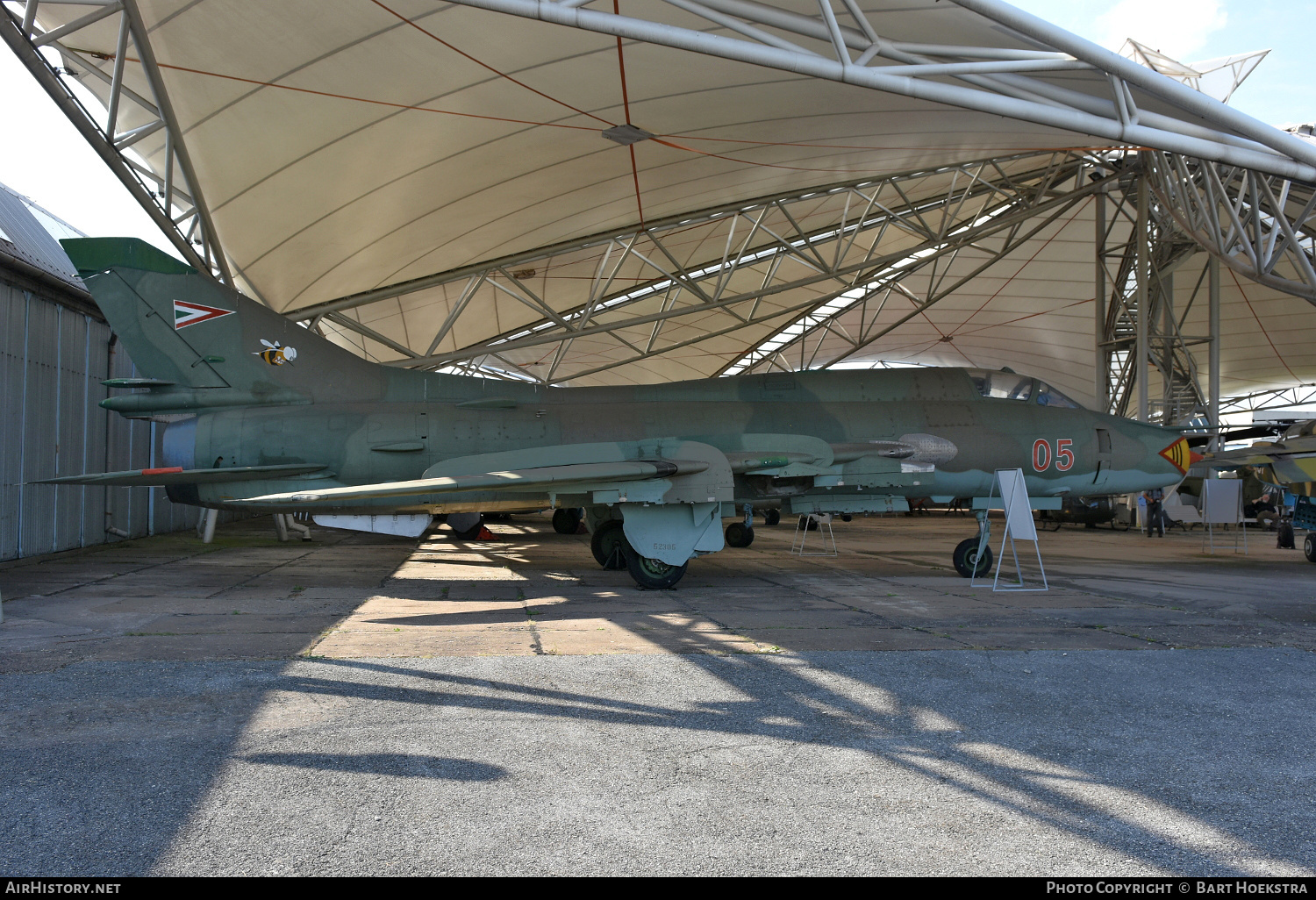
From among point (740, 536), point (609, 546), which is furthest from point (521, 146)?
point (740, 536)

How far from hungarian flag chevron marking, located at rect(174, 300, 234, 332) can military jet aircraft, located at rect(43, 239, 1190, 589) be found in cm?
3

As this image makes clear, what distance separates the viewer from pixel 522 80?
11.6 m

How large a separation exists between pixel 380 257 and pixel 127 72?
669cm

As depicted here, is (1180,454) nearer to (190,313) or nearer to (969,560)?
(969,560)

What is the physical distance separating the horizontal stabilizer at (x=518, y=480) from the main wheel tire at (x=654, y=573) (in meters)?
1.03

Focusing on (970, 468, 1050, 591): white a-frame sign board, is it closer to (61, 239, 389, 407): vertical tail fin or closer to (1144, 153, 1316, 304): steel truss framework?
(61, 239, 389, 407): vertical tail fin

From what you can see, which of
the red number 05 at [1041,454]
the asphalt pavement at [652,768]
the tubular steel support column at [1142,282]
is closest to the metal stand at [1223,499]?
the tubular steel support column at [1142,282]

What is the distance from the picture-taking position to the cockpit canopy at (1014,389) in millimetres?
12578

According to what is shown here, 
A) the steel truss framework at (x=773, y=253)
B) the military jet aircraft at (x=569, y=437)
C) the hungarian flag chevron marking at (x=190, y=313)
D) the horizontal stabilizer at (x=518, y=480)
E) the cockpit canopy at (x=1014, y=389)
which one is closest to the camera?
the horizontal stabilizer at (x=518, y=480)

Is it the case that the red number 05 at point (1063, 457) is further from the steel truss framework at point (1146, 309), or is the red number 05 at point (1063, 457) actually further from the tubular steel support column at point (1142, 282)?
the tubular steel support column at point (1142, 282)

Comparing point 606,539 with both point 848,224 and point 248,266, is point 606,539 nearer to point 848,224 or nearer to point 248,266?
point 248,266

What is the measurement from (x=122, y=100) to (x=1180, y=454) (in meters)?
16.1

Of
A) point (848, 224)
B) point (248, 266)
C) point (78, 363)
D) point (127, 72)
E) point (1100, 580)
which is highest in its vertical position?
point (848, 224)

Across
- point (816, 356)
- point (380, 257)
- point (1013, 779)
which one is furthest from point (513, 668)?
point (816, 356)
